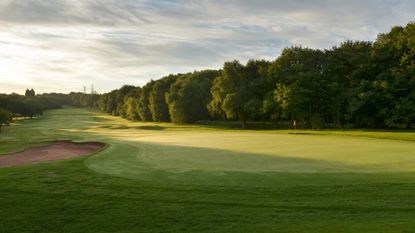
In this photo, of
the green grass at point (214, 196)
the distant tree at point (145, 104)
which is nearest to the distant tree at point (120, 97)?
the distant tree at point (145, 104)

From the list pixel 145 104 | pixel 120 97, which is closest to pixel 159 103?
pixel 145 104

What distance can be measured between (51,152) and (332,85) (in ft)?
146

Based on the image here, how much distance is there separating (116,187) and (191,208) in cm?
425

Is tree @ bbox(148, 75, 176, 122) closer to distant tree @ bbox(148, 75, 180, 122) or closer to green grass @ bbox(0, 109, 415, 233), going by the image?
distant tree @ bbox(148, 75, 180, 122)

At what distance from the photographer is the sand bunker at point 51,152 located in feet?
97.1

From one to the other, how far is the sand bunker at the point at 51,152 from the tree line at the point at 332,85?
112ft

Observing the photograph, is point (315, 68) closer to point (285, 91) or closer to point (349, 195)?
point (285, 91)

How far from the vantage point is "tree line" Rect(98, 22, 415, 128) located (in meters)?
59.4

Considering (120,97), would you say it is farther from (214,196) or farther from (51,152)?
(214,196)

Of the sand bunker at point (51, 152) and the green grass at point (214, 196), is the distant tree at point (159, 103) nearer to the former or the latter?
the sand bunker at point (51, 152)

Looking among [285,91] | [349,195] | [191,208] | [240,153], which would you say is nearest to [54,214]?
[191,208]

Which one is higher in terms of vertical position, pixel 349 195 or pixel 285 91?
pixel 285 91

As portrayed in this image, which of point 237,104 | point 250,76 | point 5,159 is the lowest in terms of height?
point 5,159

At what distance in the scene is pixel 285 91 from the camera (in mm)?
64000
